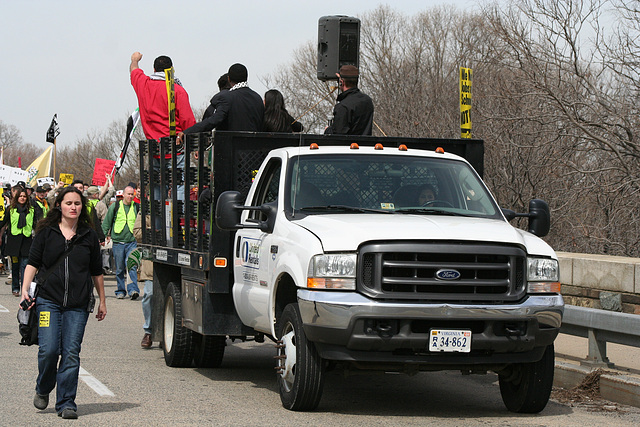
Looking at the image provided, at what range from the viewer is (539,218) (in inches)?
341

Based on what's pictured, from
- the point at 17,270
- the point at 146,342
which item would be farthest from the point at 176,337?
the point at 17,270

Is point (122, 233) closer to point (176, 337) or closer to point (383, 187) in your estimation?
point (176, 337)

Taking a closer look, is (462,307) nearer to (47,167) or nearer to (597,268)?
(597,268)

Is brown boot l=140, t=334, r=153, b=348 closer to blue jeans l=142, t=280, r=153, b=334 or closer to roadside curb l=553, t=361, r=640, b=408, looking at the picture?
blue jeans l=142, t=280, r=153, b=334

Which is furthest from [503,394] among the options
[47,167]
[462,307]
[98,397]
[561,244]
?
[47,167]

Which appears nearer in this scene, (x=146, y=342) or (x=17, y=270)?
(x=146, y=342)

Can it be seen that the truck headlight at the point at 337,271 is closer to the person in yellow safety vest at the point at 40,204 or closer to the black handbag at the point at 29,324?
the black handbag at the point at 29,324

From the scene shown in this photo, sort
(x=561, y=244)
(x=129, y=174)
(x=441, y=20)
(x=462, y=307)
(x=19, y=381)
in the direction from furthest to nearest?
(x=129, y=174), (x=441, y=20), (x=561, y=244), (x=19, y=381), (x=462, y=307)

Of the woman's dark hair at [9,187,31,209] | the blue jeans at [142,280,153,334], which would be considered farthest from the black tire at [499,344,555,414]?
the woman's dark hair at [9,187,31,209]

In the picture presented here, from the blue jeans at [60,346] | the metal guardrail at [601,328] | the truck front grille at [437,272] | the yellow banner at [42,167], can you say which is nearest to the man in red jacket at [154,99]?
the blue jeans at [60,346]

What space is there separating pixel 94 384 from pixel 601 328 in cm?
456

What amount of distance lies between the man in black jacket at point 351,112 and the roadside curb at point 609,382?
3154mm

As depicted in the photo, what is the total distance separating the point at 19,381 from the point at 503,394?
14.3 ft

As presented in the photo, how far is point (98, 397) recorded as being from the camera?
8836 mm
